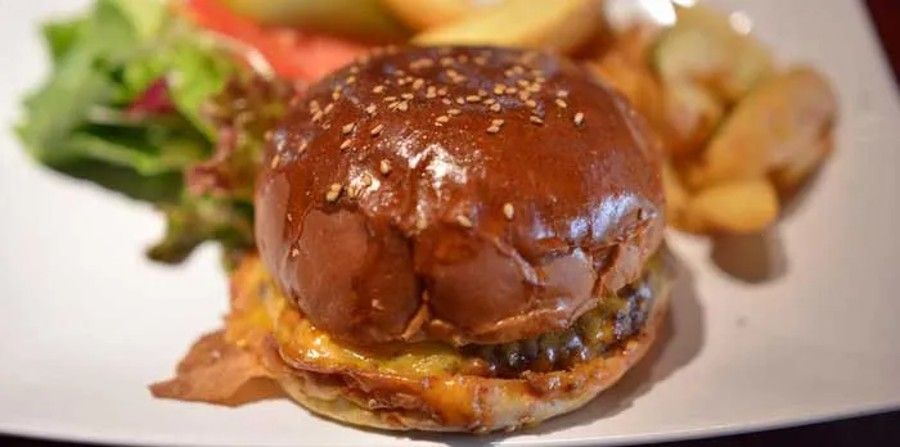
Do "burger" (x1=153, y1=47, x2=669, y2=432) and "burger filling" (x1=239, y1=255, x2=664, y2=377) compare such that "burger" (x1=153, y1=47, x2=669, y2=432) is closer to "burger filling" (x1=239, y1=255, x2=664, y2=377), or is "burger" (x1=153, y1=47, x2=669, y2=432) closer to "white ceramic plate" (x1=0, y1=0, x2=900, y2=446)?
"burger filling" (x1=239, y1=255, x2=664, y2=377)

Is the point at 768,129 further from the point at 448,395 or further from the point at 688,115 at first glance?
the point at 448,395

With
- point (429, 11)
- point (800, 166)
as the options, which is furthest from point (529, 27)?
point (800, 166)

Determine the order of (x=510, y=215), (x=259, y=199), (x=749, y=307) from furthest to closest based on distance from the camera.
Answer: (x=749, y=307) < (x=259, y=199) < (x=510, y=215)

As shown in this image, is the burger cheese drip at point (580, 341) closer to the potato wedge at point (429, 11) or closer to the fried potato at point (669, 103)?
the fried potato at point (669, 103)

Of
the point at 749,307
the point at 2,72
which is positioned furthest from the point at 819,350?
the point at 2,72

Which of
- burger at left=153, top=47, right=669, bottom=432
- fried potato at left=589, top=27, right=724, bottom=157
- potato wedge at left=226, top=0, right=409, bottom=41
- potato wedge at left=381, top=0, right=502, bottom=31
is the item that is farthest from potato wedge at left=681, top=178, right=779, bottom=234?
potato wedge at left=226, top=0, right=409, bottom=41

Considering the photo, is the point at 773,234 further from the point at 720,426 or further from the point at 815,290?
the point at 720,426
